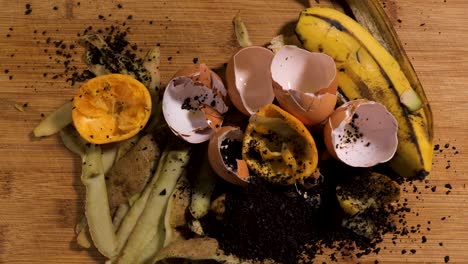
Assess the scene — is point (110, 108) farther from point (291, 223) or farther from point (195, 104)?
point (291, 223)

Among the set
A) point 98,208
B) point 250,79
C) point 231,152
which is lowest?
point 98,208

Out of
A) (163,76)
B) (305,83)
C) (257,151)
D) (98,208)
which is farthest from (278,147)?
(98,208)

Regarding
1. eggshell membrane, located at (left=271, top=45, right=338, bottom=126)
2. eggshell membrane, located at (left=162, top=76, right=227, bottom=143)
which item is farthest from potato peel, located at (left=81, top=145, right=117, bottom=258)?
eggshell membrane, located at (left=271, top=45, right=338, bottom=126)

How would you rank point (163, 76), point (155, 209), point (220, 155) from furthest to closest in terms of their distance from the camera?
point (163, 76) → point (155, 209) → point (220, 155)

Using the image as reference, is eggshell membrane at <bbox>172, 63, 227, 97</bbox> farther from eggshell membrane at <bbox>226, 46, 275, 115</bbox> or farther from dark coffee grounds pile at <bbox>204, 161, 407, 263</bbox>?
dark coffee grounds pile at <bbox>204, 161, 407, 263</bbox>

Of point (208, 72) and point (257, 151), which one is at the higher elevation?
point (208, 72)

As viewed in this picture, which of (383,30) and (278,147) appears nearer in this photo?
(278,147)

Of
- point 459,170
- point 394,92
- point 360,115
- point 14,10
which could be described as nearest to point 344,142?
point 360,115

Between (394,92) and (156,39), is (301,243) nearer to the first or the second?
(394,92)
